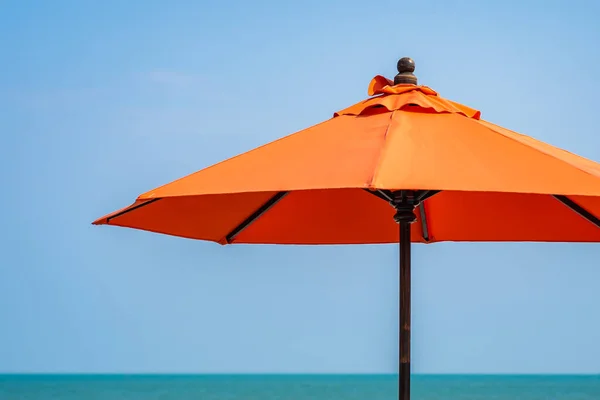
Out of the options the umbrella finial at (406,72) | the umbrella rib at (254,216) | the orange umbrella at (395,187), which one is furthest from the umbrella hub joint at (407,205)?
the umbrella rib at (254,216)

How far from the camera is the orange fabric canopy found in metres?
2.47

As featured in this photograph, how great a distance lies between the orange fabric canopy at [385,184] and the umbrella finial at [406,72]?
0.18ft

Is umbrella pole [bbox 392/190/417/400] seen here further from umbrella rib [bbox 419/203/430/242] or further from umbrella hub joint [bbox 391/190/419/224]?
umbrella rib [bbox 419/203/430/242]

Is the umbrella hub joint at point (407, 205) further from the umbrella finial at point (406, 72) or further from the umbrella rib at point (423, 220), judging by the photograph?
the umbrella rib at point (423, 220)

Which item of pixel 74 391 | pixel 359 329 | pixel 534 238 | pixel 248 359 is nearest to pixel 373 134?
pixel 534 238

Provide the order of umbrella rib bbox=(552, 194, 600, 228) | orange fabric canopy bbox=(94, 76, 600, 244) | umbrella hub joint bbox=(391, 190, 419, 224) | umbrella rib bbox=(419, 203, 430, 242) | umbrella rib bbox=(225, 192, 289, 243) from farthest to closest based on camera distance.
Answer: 1. umbrella rib bbox=(419, 203, 430, 242)
2. umbrella rib bbox=(225, 192, 289, 243)
3. umbrella rib bbox=(552, 194, 600, 228)
4. umbrella hub joint bbox=(391, 190, 419, 224)
5. orange fabric canopy bbox=(94, 76, 600, 244)

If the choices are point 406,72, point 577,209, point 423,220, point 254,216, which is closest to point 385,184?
point 406,72

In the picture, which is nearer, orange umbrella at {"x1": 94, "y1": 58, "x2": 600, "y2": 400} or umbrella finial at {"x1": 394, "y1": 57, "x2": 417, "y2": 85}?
orange umbrella at {"x1": 94, "y1": 58, "x2": 600, "y2": 400}

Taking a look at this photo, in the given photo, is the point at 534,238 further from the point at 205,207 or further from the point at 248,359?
the point at 248,359

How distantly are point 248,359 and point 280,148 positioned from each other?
45955 millimetres

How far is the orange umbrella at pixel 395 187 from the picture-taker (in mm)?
2475

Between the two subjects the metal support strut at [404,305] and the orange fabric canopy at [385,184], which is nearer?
the orange fabric canopy at [385,184]

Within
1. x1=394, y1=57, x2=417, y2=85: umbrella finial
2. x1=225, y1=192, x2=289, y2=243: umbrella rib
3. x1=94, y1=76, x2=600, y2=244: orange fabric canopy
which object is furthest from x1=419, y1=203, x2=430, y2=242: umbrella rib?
x1=394, y1=57, x2=417, y2=85: umbrella finial

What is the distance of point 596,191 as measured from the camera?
2.47 meters
